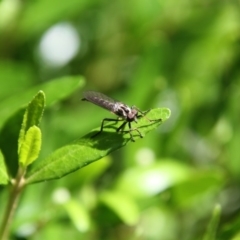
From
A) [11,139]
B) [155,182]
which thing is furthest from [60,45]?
[11,139]

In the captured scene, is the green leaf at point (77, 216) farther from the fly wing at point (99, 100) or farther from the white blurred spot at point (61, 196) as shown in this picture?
the fly wing at point (99, 100)

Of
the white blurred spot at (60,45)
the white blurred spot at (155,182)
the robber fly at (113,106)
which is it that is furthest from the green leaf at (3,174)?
the white blurred spot at (60,45)

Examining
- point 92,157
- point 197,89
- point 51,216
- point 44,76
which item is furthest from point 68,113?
point 92,157

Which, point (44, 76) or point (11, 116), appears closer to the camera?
point (11, 116)

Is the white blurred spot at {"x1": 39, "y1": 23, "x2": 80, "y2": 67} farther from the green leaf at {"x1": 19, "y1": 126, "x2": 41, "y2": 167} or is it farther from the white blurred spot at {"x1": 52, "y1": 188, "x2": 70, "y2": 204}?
the green leaf at {"x1": 19, "y1": 126, "x2": 41, "y2": 167}

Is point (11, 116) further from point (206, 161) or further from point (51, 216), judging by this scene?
point (206, 161)

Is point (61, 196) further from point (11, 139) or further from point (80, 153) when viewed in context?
point (80, 153)

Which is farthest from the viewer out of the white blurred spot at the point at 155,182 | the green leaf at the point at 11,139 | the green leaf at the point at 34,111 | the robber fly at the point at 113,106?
the white blurred spot at the point at 155,182
